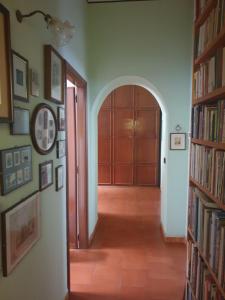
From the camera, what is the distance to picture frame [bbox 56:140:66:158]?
1.97m

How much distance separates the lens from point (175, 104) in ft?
11.0

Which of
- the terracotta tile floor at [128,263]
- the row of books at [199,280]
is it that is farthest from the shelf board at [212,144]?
the terracotta tile floor at [128,263]

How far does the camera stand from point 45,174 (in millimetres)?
1681

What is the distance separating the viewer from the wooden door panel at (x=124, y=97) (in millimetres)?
6441

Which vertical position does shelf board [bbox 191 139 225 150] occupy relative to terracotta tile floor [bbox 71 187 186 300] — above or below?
above

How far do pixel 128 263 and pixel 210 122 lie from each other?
2094 millimetres

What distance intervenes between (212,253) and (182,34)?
278 cm

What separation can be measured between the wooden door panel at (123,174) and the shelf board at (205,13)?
5.06 metres

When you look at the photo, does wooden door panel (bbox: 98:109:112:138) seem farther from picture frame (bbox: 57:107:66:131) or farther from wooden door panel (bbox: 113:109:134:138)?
picture frame (bbox: 57:107:66:131)

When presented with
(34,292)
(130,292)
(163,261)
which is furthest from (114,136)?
(34,292)

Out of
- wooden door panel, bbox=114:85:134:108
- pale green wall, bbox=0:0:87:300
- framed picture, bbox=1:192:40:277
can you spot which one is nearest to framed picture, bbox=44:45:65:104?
pale green wall, bbox=0:0:87:300

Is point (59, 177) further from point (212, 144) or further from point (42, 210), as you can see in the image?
point (212, 144)

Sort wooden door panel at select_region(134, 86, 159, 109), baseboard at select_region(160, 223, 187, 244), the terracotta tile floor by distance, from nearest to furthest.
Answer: the terracotta tile floor → baseboard at select_region(160, 223, 187, 244) → wooden door panel at select_region(134, 86, 159, 109)

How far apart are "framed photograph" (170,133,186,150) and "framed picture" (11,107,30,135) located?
2.31 m
